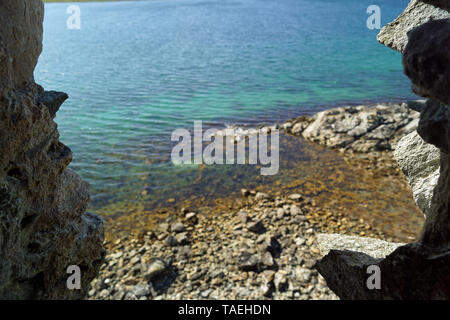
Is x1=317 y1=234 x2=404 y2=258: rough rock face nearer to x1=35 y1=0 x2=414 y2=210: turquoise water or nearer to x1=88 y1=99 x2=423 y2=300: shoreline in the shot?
x1=88 y1=99 x2=423 y2=300: shoreline

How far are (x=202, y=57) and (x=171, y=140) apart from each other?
23908mm

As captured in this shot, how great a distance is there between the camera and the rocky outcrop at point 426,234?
11.6 feet

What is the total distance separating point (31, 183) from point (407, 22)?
6.58 metres

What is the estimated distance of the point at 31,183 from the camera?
465cm

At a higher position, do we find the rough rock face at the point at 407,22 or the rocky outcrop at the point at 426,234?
the rough rock face at the point at 407,22

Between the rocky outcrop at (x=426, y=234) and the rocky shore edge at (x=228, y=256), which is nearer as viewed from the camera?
the rocky outcrop at (x=426, y=234)

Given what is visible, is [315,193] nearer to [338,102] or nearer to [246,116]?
[246,116]

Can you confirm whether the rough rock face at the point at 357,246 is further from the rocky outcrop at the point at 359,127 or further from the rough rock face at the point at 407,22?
the rocky outcrop at the point at 359,127

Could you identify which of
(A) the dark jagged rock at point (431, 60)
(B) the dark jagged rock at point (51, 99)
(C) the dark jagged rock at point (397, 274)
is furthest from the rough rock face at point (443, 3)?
(B) the dark jagged rock at point (51, 99)

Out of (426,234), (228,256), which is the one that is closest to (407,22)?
(426,234)

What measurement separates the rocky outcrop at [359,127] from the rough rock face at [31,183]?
15.9m

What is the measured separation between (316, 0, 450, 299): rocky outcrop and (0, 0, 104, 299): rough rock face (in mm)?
4342

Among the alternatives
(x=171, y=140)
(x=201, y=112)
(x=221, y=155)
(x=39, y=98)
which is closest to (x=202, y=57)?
(x=201, y=112)

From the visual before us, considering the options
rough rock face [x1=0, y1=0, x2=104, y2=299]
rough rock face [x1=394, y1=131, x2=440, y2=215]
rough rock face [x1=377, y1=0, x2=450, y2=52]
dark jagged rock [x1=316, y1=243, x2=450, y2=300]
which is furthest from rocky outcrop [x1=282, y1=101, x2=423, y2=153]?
rough rock face [x1=0, y1=0, x2=104, y2=299]
